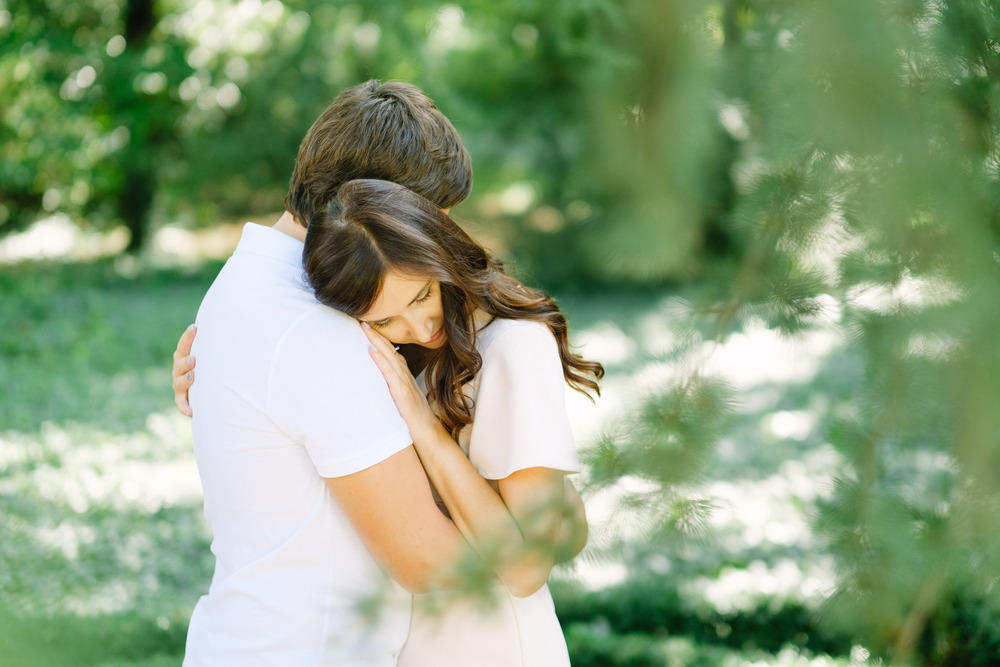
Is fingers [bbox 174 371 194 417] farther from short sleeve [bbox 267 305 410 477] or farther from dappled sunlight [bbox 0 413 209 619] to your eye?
dappled sunlight [bbox 0 413 209 619]

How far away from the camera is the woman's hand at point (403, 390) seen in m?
1.33

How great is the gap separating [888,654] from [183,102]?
9.68 m

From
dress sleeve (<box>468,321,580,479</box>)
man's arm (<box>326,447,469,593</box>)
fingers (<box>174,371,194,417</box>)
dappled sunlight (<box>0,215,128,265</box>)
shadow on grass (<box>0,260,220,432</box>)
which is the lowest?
dappled sunlight (<box>0,215,128,265</box>)

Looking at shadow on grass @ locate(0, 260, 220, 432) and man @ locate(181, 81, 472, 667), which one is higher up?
man @ locate(181, 81, 472, 667)

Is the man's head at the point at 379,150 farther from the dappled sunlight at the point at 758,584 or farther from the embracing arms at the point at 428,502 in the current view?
the dappled sunlight at the point at 758,584

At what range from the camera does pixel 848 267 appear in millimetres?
1258

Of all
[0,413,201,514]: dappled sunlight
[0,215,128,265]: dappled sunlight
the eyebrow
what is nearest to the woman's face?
the eyebrow

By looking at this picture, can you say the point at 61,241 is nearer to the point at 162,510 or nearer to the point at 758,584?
the point at 162,510

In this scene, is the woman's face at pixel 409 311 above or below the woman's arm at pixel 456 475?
above

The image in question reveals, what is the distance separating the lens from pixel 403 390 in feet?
4.41

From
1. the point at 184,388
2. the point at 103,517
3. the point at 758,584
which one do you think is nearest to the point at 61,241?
the point at 103,517

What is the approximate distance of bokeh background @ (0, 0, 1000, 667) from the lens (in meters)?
1.11

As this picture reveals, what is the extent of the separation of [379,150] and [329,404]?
420mm

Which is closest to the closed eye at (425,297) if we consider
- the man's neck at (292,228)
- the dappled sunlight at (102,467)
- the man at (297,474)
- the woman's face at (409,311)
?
the woman's face at (409,311)
